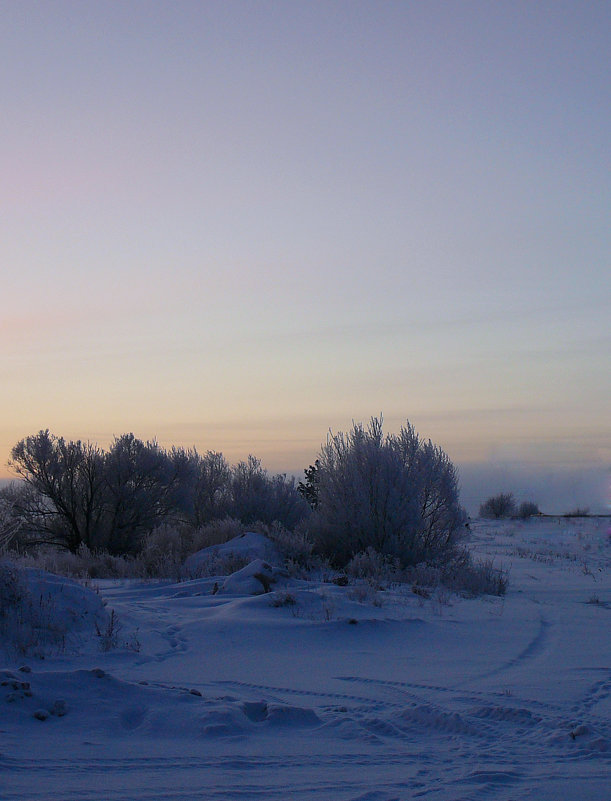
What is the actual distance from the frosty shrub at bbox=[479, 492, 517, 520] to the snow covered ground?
32.7 meters

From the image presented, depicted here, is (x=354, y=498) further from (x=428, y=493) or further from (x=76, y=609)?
(x=76, y=609)

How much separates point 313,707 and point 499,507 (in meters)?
38.0

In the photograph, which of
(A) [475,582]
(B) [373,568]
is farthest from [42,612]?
(A) [475,582]

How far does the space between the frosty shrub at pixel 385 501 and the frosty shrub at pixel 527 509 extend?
2524 cm

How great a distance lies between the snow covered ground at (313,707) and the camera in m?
3.58

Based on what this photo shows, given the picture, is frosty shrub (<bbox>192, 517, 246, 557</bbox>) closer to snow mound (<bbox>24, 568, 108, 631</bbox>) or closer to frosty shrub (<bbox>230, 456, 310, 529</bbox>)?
frosty shrub (<bbox>230, 456, 310, 529</bbox>)

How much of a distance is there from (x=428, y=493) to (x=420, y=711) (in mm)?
10690

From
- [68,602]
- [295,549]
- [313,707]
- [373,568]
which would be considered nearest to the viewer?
[313,707]

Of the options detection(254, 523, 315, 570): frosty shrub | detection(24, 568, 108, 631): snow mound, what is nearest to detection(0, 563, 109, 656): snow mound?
detection(24, 568, 108, 631): snow mound

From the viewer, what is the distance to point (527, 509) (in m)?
39.6

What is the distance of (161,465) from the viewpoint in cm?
2066

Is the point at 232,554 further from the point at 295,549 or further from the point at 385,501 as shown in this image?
the point at 385,501

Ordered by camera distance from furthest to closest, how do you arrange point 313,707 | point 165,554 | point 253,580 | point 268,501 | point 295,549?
point 268,501 < point 165,554 < point 295,549 < point 253,580 < point 313,707

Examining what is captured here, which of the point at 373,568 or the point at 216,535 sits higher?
the point at 216,535
